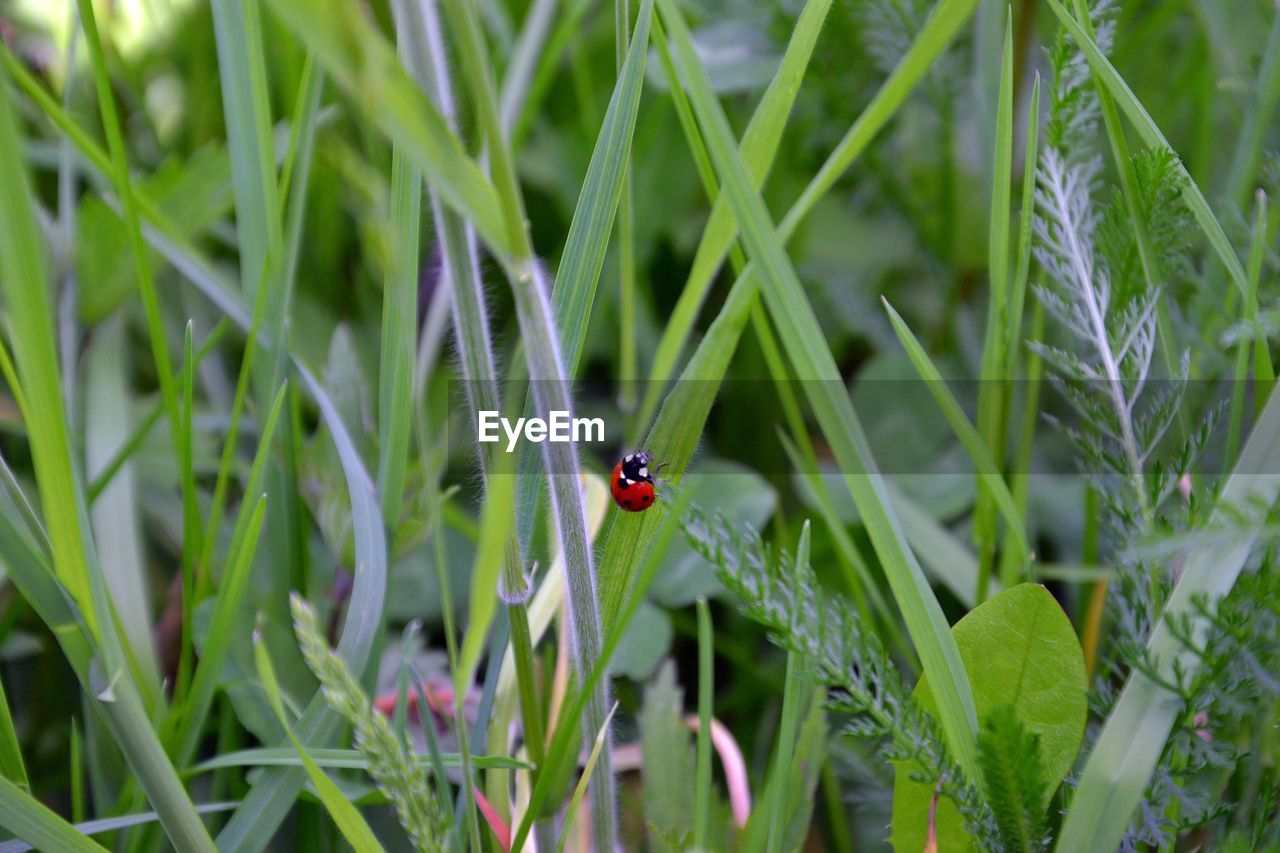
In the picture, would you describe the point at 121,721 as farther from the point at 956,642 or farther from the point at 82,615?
the point at 956,642

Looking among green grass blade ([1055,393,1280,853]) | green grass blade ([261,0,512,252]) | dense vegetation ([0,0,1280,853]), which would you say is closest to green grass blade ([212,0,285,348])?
dense vegetation ([0,0,1280,853])

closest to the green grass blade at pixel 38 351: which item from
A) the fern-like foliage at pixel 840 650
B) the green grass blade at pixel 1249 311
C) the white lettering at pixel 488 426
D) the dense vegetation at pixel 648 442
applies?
the dense vegetation at pixel 648 442

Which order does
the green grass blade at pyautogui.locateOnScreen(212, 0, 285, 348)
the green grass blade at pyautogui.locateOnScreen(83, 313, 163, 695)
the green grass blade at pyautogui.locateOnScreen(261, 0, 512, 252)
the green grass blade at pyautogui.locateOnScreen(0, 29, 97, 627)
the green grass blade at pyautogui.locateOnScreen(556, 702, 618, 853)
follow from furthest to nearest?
the green grass blade at pyautogui.locateOnScreen(83, 313, 163, 695) < the green grass blade at pyautogui.locateOnScreen(212, 0, 285, 348) < the green grass blade at pyautogui.locateOnScreen(556, 702, 618, 853) < the green grass blade at pyautogui.locateOnScreen(0, 29, 97, 627) < the green grass blade at pyautogui.locateOnScreen(261, 0, 512, 252)

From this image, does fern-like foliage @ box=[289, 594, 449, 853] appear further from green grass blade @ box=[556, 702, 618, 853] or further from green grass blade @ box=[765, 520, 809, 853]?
green grass blade @ box=[765, 520, 809, 853]

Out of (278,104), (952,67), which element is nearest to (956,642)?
(952,67)

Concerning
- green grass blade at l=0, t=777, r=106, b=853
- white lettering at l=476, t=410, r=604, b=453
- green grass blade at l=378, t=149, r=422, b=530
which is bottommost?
green grass blade at l=0, t=777, r=106, b=853
